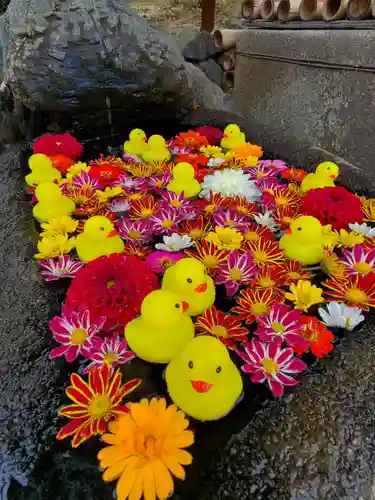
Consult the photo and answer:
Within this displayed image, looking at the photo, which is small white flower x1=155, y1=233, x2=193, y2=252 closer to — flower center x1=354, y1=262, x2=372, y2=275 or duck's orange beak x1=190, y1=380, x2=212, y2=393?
flower center x1=354, y1=262, x2=372, y2=275

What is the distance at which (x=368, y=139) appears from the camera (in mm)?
2121

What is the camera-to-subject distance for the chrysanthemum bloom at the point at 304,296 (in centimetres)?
109

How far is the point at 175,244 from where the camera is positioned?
4.39 feet

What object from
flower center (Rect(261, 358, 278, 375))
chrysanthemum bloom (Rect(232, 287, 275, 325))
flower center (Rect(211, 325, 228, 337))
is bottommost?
flower center (Rect(261, 358, 278, 375))

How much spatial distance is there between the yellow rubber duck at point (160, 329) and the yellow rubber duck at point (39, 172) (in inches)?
41.9

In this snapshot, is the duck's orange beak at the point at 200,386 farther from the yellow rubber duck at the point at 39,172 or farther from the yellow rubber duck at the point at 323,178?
the yellow rubber duck at the point at 39,172

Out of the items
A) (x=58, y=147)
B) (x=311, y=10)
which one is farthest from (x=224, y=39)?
(x=58, y=147)

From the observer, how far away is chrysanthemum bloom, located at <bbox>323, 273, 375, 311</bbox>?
1.11m

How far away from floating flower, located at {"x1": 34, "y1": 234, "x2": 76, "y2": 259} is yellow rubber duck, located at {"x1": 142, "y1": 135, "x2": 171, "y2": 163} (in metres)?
0.81

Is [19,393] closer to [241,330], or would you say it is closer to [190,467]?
[190,467]

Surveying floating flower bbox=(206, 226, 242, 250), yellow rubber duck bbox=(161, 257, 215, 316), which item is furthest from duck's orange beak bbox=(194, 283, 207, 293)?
floating flower bbox=(206, 226, 242, 250)

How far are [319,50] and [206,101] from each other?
0.89m

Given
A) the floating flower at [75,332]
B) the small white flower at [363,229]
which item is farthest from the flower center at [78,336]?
the small white flower at [363,229]

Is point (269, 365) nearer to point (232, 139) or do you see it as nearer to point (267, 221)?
point (267, 221)
